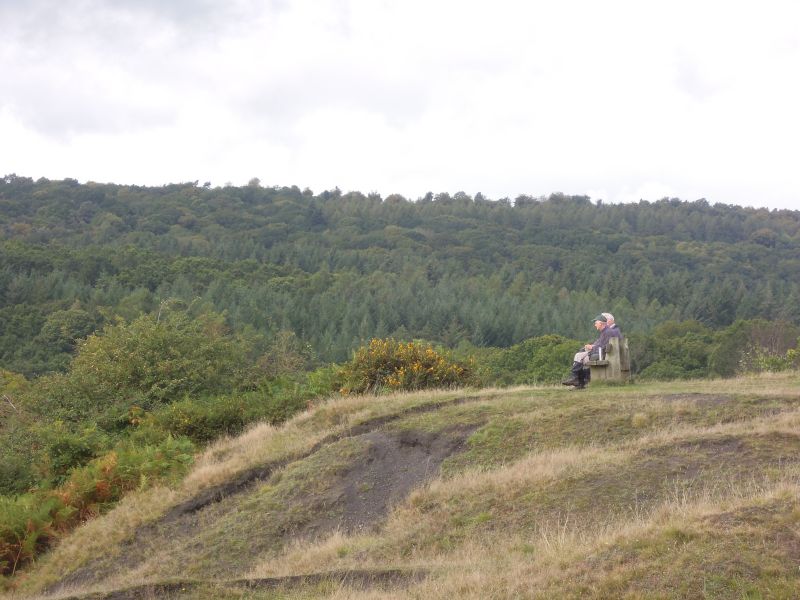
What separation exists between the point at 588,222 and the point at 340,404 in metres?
177

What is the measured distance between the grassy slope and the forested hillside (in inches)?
1240

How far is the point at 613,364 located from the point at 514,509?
697 centimetres

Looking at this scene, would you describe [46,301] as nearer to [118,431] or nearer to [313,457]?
[118,431]

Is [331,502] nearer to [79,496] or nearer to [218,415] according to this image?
[79,496]

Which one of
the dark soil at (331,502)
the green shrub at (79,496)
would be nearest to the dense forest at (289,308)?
the green shrub at (79,496)

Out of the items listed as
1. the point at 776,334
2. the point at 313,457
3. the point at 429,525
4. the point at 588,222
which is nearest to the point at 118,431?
the point at 313,457

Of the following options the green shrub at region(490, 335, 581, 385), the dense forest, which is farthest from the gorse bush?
the green shrub at region(490, 335, 581, 385)

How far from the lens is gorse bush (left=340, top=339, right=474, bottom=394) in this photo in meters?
19.1

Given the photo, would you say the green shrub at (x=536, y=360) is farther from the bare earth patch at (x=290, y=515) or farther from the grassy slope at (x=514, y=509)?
the bare earth patch at (x=290, y=515)

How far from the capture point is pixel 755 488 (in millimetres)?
8266

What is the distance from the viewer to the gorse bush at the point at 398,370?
19109 mm

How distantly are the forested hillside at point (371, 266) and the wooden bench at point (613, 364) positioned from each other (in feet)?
105

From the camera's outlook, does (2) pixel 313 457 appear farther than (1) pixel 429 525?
Yes

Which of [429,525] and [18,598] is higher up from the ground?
[429,525]
